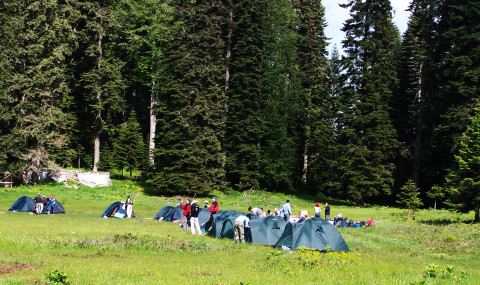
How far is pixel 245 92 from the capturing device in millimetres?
50094

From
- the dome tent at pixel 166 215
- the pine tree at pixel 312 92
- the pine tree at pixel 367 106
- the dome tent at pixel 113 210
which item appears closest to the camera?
the dome tent at pixel 166 215

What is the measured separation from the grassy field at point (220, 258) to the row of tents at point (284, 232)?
36.0 inches

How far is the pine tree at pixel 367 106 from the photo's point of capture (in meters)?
45.9

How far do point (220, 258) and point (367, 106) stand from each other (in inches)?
Result: 1427

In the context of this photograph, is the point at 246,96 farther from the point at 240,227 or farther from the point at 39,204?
the point at 240,227

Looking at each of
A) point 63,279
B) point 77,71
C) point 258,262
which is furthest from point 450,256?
point 77,71

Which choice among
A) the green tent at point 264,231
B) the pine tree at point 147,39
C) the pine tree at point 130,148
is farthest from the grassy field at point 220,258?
the pine tree at point 147,39

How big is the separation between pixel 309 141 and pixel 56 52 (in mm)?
31320

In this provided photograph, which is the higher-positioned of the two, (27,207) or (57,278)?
(57,278)

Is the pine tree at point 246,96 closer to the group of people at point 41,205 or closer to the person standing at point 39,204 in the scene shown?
the group of people at point 41,205

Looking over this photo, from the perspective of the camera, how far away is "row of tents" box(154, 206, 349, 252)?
17.7m

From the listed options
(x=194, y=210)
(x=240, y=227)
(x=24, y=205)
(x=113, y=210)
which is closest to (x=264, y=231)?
(x=240, y=227)

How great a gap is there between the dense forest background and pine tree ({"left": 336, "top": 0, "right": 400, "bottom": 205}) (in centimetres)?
15

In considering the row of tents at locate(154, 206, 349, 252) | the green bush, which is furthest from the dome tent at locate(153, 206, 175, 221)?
the green bush
